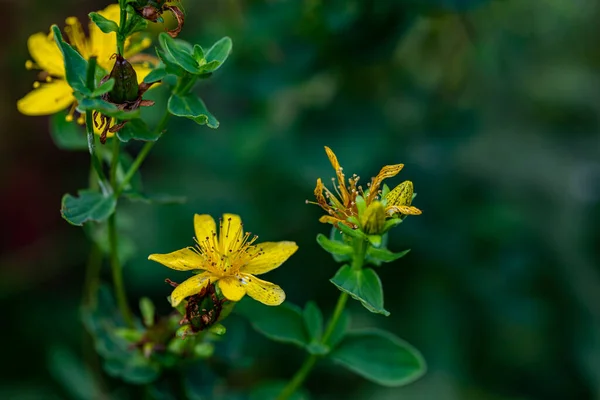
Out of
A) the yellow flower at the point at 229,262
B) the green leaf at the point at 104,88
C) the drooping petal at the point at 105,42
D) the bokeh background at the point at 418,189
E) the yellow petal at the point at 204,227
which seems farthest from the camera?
the bokeh background at the point at 418,189

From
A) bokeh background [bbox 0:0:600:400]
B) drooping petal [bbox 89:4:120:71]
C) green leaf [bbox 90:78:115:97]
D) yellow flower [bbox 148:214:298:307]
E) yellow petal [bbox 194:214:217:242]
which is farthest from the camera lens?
bokeh background [bbox 0:0:600:400]

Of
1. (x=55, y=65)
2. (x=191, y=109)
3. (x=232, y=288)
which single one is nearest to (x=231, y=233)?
(x=232, y=288)

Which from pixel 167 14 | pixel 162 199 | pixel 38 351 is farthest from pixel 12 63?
pixel 162 199

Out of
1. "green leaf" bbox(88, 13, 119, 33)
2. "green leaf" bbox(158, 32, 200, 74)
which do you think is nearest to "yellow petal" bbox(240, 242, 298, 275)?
"green leaf" bbox(158, 32, 200, 74)

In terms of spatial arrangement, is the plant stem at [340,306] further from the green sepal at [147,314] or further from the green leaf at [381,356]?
the green sepal at [147,314]

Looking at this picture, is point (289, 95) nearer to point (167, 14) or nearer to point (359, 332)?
point (167, 14)

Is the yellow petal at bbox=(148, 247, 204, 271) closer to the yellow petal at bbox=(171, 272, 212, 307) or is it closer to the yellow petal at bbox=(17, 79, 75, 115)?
the yellow petal at bbox=(171, 272, 212, 307)

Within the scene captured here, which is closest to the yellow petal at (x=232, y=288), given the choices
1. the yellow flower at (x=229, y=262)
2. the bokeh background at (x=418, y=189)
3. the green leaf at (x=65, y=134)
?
the yellow flower at (x=229, y=262)
